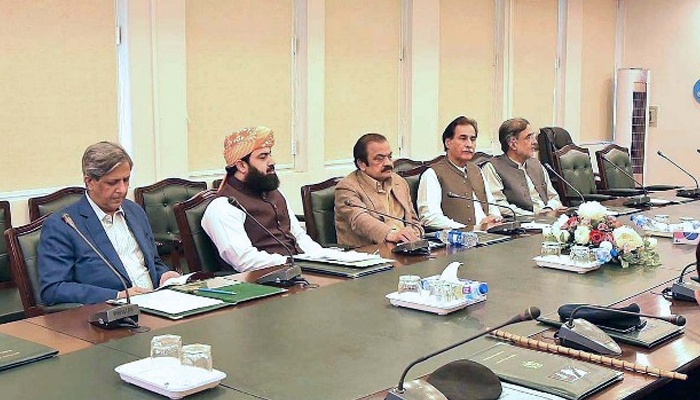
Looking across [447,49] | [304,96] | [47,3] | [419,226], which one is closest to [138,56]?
[47,3]

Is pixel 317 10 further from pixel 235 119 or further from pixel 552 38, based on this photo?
pixel 552 38

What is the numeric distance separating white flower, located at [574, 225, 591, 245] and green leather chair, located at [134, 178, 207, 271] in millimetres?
2190

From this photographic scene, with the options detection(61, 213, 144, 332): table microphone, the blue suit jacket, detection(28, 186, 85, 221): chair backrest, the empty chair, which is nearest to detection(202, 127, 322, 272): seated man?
the blue suit jacket

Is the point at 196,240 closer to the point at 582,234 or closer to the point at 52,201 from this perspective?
the point at 52,201

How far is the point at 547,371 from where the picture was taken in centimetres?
193

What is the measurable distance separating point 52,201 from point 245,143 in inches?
48.2

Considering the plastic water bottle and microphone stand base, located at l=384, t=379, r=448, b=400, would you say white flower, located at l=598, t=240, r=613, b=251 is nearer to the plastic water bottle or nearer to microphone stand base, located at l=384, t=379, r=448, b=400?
the plastic water bottle

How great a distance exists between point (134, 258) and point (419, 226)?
159cm

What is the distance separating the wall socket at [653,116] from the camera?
933cm

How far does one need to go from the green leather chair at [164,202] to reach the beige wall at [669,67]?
6.00 metres

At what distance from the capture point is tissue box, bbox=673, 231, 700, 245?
148 inches

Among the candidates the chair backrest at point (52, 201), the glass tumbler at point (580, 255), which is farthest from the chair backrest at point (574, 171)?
the chair backrest at point (52, 201)

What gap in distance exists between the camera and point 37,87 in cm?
447

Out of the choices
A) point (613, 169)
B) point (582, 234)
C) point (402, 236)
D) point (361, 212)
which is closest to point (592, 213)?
point (582, 234)
